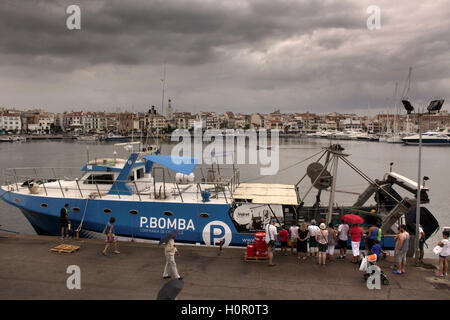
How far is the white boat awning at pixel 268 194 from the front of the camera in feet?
37.3

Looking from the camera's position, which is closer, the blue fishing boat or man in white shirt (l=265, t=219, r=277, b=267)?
man in white shirt (l=265, t=219, r=277, b=267)

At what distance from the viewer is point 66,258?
398 inches

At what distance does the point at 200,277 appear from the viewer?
8938 millimetres

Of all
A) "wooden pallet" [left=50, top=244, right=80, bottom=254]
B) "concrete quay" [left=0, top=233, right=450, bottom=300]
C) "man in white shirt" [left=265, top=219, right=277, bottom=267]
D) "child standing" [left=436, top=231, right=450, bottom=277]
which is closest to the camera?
"concrete quay" [left=0, top=233, right=450, bottom=300]

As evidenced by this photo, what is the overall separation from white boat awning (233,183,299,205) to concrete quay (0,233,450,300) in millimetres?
1858

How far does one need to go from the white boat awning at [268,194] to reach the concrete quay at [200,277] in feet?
6.10

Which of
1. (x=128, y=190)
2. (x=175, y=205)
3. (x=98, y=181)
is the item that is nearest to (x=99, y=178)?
(x=98, y=181)

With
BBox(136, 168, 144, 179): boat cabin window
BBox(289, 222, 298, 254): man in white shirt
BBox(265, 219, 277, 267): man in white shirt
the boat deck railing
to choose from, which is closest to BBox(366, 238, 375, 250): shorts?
BBox(289, 222, 298, 254): man in white shirt

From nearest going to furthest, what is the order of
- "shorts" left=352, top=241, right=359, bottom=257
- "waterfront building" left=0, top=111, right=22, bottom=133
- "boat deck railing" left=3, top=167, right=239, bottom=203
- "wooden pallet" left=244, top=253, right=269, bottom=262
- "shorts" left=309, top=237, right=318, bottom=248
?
"shorts" left=352, top=241, right=359, bottom=257 < "wooden pallet" left=244, top=253, right=269, bottom=262 < "shorts" left=309, top=237, right=318, bottom=248 < "boat deck railing" left=3, top=167, right=239, bottom=203 < "waterfront building" left=0, top=111, right=22, bottom=133

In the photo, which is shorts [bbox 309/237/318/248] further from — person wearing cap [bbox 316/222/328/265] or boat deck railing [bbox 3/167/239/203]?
boat deck railing [bbox 3/167/239/203]

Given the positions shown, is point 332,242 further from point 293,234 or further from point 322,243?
point 293,234

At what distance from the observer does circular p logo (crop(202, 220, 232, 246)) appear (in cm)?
1193

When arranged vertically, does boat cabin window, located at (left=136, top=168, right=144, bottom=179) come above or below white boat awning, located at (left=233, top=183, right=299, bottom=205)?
above

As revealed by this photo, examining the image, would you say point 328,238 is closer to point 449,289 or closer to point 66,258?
point 449,289
